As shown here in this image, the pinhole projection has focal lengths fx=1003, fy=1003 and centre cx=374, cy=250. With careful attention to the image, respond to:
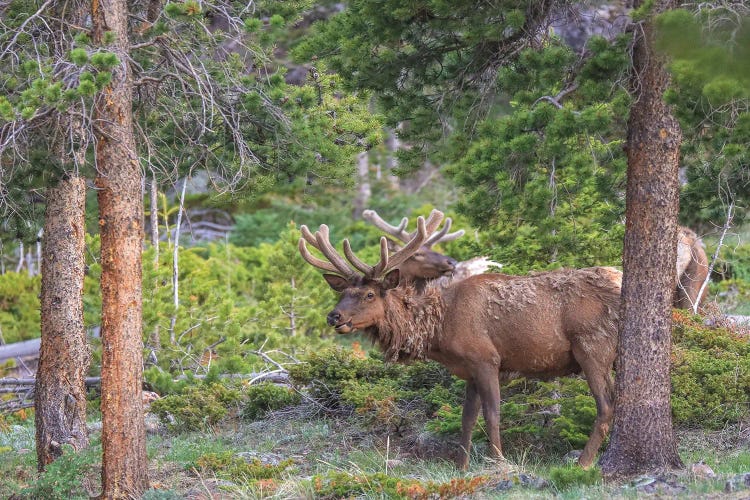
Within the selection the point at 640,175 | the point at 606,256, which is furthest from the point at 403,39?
the point at 606,256

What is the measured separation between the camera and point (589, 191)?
41.3 feet

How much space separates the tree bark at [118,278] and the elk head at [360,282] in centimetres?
205

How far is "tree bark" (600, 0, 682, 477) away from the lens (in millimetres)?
8523

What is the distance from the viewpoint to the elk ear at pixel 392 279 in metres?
10.3

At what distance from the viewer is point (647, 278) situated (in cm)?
858

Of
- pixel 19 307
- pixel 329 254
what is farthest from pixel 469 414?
pixel 19 307

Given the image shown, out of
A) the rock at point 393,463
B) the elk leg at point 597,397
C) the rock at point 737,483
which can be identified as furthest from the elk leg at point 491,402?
the rock at point 737,483

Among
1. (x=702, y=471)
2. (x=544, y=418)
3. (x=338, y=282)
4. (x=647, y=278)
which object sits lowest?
(x=702, y=471)

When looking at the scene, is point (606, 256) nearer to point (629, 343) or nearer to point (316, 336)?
point (629, 343)

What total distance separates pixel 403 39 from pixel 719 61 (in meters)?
4.12

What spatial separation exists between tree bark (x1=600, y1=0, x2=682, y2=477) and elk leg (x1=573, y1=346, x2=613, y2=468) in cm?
69

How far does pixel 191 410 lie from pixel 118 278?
4137 millimetres

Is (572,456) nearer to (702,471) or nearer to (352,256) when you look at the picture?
(702,471)

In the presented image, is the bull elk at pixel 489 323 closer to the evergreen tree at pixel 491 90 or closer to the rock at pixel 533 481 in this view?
the evergreen tree at pixel 491 90
